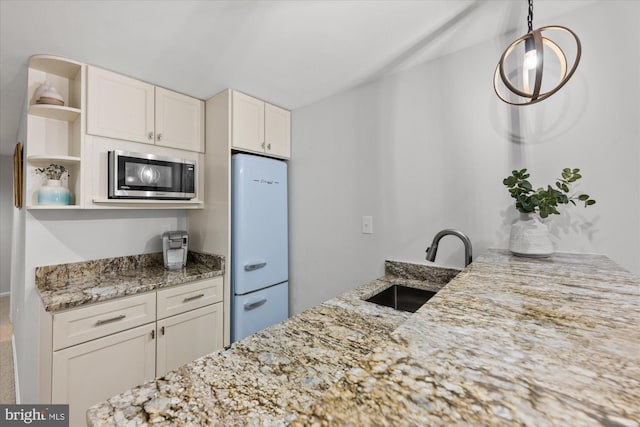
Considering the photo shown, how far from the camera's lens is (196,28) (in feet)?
4.57

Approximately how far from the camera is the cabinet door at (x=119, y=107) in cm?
172

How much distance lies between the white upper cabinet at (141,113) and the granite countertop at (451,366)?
1.74 m

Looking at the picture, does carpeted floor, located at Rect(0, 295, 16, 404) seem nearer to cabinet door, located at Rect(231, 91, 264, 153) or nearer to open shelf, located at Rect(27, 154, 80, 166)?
open shelf, located at Rect(27, 154, 80, 166)

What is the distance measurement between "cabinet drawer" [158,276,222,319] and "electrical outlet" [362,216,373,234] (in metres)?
1.14

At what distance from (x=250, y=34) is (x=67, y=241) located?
6.01 feet

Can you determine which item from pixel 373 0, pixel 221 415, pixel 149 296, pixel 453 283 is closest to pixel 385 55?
pixel 373 0

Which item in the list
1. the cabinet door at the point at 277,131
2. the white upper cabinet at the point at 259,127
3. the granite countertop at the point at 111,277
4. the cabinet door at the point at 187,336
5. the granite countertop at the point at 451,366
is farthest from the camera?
the cabinet door at the point at 277,131

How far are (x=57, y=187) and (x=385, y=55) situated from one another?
2.15 m

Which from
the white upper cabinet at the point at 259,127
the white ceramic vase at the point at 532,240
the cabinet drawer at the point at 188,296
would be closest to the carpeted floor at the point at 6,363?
the cabinet drawer at the point at 188,296

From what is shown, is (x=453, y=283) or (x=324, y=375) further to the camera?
(x=453, y=283)

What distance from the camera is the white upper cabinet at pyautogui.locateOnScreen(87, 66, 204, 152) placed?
173 cm

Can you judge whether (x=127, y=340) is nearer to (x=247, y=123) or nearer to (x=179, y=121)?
(x=179, y=121)

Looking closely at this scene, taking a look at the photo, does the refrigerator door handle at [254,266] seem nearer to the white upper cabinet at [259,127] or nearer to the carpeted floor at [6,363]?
the white upper cabinet at [259,127]

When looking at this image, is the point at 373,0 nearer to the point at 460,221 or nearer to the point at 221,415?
the point at 460,221
